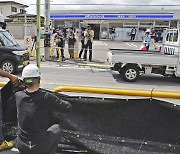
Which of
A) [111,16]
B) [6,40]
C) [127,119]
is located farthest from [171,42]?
[111,16]

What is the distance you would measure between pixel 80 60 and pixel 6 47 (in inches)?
202

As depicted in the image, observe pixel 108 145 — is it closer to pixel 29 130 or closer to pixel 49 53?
pixel 29 130

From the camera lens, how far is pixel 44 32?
13.1m

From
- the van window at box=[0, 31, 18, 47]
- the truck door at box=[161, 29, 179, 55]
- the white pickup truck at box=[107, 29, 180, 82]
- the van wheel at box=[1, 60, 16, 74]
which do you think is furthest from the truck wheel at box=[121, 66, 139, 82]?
A: the van window at box=[0, 31, 18, 47]

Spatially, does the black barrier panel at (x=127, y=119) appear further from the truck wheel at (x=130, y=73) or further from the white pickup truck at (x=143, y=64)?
the truck wheel at (x=130, y=73)

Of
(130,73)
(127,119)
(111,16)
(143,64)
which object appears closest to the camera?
(127,119)

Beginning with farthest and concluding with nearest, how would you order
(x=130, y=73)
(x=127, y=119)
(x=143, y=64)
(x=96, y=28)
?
(x=96, y=28) < (x=130, y=73) < (x=143, y=64) < (x=127, y=119)

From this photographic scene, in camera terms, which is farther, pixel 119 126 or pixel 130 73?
pixel 130 73

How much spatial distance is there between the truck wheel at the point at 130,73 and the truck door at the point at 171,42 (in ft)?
5.32

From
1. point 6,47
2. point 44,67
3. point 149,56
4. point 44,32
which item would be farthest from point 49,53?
point 149,56

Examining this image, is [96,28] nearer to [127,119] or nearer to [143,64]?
[143,64]

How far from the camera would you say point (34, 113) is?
2.78m

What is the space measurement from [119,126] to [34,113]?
1304mm

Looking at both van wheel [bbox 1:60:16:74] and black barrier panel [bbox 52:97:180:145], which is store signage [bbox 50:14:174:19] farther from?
black barrier panel [bbox 52:97:180:145]
